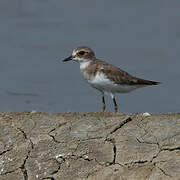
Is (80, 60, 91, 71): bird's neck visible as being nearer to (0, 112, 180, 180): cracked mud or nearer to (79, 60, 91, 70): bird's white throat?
(79, 60, 91, 70): bird's white throat

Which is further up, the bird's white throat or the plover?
the bird's white throat

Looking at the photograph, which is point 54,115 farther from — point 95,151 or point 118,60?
point 118,60

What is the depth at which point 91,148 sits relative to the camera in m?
9.12

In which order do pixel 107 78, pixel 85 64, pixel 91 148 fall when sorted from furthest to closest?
pixel 85 64
pixel 107 78
pixel 91 148

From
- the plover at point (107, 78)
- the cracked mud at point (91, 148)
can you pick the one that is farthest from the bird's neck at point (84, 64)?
the cracked mud at point (91, 148)

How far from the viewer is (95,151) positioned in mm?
9094

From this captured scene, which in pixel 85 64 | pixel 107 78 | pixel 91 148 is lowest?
pixel 91 148

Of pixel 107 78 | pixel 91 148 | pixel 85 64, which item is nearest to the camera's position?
pixel 91 148

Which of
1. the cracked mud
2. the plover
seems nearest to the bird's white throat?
the plover

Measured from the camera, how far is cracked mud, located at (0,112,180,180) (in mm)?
8797

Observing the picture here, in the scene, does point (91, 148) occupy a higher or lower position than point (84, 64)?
lower

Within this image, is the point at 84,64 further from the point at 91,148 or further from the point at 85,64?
the point at 91,148

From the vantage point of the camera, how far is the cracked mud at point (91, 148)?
8.80m

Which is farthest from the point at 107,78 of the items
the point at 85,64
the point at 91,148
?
the point at 91,148
